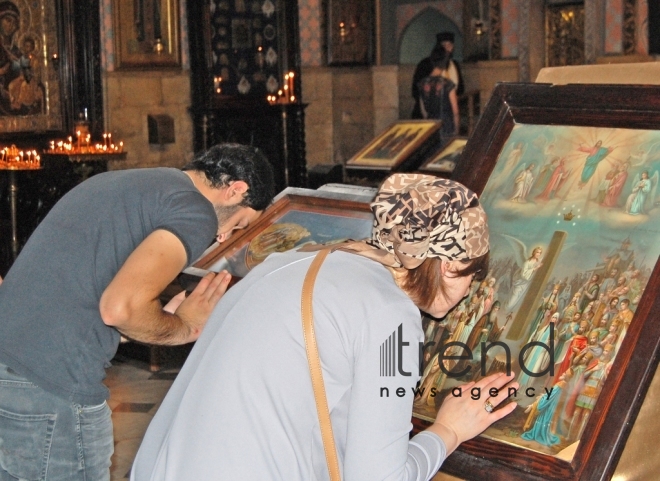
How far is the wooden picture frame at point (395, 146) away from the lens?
9258mm

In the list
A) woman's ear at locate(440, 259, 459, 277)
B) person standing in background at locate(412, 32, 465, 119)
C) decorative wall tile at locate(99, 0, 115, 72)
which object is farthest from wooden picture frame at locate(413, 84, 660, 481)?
person standing in background at locate(412, 32, 465, 119)

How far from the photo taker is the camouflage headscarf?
67.7 inches

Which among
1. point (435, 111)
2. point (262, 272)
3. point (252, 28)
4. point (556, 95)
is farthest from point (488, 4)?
point (262, 272)

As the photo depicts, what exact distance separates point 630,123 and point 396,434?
40.7 inches

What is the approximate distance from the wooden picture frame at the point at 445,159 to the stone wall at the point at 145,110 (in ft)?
12.2

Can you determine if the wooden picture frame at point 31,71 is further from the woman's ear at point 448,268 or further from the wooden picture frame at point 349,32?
the woman's ear at point 448,268

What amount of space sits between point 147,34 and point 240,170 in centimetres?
928

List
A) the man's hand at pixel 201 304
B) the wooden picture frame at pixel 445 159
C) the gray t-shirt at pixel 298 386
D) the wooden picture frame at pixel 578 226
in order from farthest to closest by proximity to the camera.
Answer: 1. the wooden picture frame at pixel 445 159
2. the man's hand at pixel 201 304
3. the wooden picture frame at pixel 578 226
4. the gray t-shirt at pixel 298 386

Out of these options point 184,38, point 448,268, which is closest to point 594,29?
point 184,38

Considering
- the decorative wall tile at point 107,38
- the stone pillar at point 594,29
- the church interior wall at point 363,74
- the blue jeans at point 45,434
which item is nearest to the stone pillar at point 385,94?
the church interior wall at point 363,74

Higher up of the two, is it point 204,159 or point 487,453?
point 204,159

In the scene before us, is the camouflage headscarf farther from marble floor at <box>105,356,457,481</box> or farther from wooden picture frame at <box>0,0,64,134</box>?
wooden picture frame at <box>0,0,64,134</box>

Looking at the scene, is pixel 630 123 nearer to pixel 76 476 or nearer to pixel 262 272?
pixel 262 272

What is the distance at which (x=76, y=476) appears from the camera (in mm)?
2496
